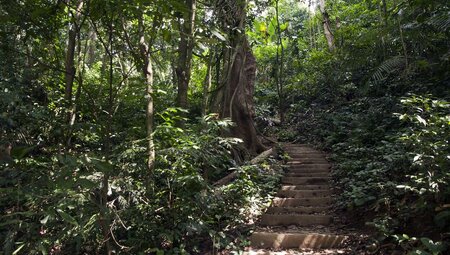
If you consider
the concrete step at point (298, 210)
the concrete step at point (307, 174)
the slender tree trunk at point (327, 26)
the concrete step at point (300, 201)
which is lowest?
the concrete step at point (298, 210)

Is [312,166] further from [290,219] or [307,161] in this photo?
[290,219]

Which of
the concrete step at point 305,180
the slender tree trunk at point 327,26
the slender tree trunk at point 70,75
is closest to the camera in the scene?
the slender tree trunk at point 70,75

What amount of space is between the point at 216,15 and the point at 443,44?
565 cm

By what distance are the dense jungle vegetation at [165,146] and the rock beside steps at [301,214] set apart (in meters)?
0.29

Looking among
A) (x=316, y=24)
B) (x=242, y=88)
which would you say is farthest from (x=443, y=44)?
(x=316, y=24)

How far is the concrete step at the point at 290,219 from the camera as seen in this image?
17.6 feet

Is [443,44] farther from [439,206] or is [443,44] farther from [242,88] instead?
[439,206]

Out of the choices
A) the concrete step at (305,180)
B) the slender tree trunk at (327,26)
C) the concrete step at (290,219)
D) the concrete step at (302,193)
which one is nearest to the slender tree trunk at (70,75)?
the concrete step at (290,219)

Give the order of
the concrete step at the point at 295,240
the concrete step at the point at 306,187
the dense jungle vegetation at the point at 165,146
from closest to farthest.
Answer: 1. the dense jungle vegetation at the point at 165,146
2. the concrete step at the point at 295,240
3. the concrete step at the point at 306,187

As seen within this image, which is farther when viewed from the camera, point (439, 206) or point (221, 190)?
point (221, 190)

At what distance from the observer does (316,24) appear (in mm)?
20828

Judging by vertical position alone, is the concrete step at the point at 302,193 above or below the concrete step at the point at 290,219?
above

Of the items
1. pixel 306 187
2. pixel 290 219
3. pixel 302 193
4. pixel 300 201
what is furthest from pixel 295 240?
pixel 306 187

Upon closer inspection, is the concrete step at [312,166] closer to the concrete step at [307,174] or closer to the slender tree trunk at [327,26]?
the concrete step at [307,174]
